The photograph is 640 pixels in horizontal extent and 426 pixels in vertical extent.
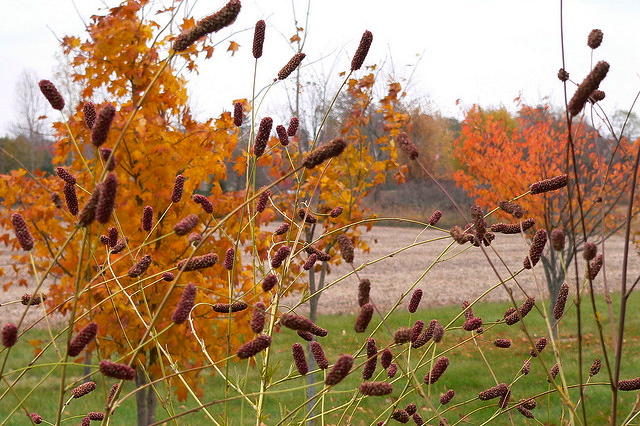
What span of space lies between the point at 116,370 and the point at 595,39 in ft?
3.56

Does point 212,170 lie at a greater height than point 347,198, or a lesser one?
greater

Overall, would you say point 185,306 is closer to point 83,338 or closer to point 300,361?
point 83,338

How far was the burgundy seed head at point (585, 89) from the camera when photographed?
0.98 m

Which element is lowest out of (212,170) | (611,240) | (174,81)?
(611,240)

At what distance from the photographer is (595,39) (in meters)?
1.22

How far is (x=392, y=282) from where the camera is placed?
16.5 metres

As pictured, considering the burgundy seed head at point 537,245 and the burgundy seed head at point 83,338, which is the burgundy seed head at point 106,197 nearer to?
the burgundy seed head at point 83,338

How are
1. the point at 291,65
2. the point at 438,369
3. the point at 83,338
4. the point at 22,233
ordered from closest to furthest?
the point at 83,338, the point at 22,233, the point at 438,369, the point at 291,65

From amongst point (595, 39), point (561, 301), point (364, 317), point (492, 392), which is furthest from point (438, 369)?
point (595, 39)

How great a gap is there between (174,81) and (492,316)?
8.09m

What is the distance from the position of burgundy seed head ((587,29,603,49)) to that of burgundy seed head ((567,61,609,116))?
227mm

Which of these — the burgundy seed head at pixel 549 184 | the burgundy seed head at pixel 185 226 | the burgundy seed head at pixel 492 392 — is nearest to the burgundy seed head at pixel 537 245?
the burgundy seed head at pixel 549 184

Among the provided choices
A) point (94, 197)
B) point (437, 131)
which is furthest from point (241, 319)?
point (437, 131)

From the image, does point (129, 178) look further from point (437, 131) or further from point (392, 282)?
point (437, 131)
